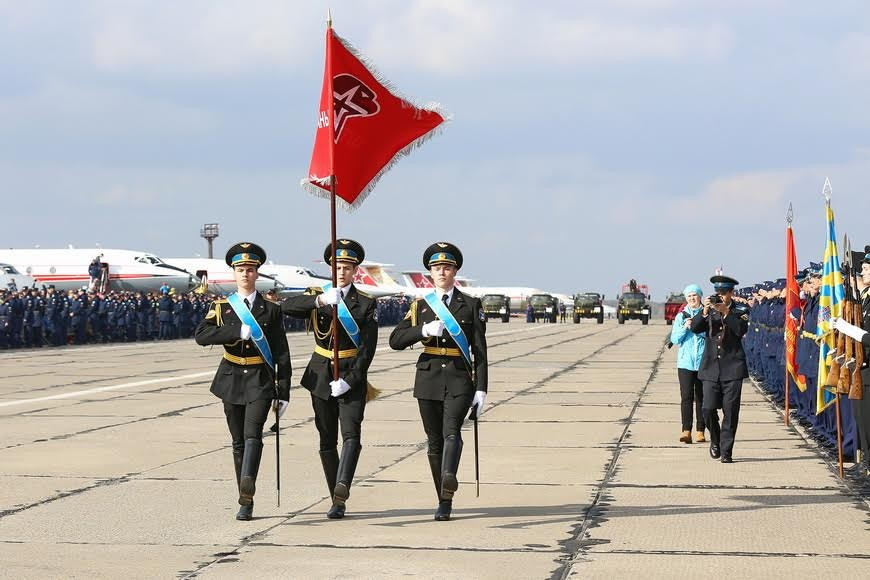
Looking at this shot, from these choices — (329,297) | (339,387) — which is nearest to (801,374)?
(339,387)

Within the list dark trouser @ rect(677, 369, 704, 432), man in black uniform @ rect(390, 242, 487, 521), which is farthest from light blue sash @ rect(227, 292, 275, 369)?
dark trouser @ rect(677, 369, 704, 432)

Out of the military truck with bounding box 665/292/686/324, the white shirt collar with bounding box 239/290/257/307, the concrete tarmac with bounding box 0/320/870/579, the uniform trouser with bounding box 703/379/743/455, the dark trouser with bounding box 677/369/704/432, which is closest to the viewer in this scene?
the concrete tarmac with bounding box 0/320/870/579

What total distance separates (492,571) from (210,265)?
6203 cm

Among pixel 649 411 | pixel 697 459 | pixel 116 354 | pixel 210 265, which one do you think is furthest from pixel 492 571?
pixel 210 265

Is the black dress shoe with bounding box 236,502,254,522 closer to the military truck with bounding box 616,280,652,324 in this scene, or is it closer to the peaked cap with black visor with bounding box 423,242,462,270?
the peaked cap with black visor with bounding box 423,242,462,270

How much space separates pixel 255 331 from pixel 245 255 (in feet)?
1.59

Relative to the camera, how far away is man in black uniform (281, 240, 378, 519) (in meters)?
8.10

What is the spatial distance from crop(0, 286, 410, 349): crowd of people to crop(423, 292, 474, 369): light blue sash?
28.9 meters

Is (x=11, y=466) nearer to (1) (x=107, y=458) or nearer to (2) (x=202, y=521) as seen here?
(1) (x=107, y=458)

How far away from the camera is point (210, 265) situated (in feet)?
221

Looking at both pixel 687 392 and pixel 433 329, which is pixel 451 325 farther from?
pixel 687 392

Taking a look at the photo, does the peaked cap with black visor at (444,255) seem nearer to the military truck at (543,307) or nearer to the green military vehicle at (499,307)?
the green military vehicle at (499,307)

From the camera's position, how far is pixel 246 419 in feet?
26.7

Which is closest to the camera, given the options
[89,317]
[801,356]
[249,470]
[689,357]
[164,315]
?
[249,470]
